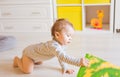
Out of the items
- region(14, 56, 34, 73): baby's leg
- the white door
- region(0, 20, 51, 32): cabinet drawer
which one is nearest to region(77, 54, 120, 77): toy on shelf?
region(14, 56, 34, 73): baby's leg

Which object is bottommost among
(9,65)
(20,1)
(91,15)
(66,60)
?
(9,65)

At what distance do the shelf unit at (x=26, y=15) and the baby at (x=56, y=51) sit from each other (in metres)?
0.89

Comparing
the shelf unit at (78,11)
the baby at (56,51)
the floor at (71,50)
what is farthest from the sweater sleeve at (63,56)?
the shelf unit at (78,11)

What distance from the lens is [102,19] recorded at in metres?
2.75

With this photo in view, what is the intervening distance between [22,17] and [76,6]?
0.62m

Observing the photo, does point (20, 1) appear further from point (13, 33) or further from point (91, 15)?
point (91, 15)

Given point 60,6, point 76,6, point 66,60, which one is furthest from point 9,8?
point 66,60

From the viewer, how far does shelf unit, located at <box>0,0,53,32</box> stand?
2539 mm

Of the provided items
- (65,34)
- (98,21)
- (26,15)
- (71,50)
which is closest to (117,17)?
(98,21)

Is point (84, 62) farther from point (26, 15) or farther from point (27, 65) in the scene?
point (26, 15)

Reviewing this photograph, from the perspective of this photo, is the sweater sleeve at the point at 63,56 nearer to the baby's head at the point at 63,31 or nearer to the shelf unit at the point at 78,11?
the baby's head at the point at 63,31

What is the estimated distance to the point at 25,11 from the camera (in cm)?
258

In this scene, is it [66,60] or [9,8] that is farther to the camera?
[9,8]

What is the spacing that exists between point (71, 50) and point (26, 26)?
76 centimetres
